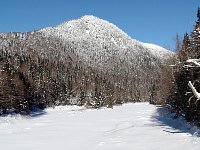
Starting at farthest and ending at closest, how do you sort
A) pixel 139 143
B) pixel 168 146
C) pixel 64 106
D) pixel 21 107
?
1. pixel 64 106
2. pixel 21 107
3. pixel 139 143
4. pixel 168 146

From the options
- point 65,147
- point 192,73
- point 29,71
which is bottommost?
point 65,147

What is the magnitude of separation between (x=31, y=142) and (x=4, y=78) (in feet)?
138

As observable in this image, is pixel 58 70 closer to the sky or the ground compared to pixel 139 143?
closer to the sky

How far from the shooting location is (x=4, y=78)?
7281 centimetres

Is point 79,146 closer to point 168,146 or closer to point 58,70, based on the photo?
point 168,146

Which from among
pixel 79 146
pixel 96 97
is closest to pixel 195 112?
pixel 79 146

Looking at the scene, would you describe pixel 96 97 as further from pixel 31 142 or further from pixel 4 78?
pixel 31 142

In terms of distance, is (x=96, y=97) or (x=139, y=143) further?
(x=96, y=97)

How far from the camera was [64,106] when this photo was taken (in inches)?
4911

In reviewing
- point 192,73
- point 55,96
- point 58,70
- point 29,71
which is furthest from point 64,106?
point 192,73

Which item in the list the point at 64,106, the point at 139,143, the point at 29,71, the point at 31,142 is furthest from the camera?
the point at 29,71

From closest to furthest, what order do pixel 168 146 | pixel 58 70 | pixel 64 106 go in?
pixel 168 146
pixel 64 106
pixel 58 70

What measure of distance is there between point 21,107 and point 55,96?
5045 cm

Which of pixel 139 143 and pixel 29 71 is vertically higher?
pixel 29 71
